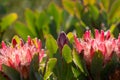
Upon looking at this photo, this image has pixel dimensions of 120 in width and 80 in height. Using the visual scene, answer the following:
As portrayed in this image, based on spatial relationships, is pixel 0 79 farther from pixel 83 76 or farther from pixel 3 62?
pixel 83 76

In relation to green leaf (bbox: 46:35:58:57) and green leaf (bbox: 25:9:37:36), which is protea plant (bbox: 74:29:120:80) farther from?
green leaf (bbox: 25:9:37:36)

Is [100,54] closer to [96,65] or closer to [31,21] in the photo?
[96,65]

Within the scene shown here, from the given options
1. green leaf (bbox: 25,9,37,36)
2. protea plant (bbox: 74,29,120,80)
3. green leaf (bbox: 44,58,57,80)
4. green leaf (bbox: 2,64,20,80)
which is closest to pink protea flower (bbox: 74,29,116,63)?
protea plant (bbox: 74,29,120,80)

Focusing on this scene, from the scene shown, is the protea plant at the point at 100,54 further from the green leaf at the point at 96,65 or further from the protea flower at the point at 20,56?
the protea flower at the point at 20,56

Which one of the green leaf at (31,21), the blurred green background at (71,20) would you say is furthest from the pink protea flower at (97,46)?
the green leaf at (31,21)

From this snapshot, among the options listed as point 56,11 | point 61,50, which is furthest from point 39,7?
point 61,50

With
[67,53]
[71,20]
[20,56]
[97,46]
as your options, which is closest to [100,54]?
[97,46]
